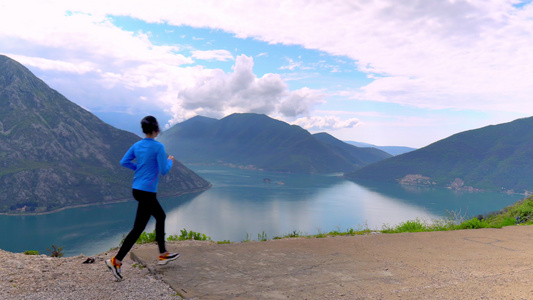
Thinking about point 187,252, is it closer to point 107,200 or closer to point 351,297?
point 351,297

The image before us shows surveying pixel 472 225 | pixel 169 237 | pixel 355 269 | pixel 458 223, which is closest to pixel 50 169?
pixel 169 237

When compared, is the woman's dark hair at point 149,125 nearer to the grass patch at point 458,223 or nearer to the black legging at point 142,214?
the black legging at point 142,214

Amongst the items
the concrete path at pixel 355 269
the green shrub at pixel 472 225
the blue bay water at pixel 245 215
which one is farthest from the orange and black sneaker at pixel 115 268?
the blue bay water at pixel 245 215

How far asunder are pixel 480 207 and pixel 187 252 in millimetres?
175138

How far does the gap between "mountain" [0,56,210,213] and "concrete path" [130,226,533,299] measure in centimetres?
16110

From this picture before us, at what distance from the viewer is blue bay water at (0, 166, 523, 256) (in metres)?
97.8

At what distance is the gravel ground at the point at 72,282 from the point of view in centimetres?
349

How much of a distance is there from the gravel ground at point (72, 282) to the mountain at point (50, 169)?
160 metres

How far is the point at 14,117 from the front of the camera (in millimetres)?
187375

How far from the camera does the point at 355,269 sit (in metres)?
4.80

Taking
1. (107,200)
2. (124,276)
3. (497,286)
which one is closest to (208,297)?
(124,276)

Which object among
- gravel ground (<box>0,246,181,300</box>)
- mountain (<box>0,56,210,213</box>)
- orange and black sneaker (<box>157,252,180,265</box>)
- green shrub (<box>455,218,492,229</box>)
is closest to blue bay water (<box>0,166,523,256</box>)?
mountain (<box>0,56,210,213</box>)

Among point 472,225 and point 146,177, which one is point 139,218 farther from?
point 472,225

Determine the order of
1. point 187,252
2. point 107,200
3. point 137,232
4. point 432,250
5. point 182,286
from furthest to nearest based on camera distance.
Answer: point 107,200, point 432,250, point 187,252, point 137,232, point 182,286
